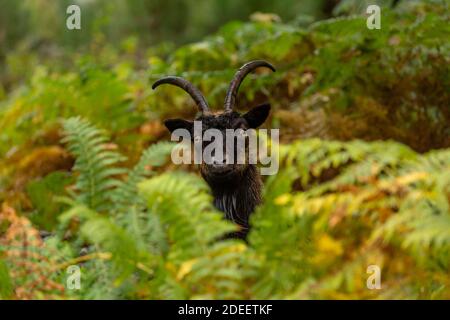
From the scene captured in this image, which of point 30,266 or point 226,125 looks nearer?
point 30,266

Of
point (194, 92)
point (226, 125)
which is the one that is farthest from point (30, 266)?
point (194, 92)

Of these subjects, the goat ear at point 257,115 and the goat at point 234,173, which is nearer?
the goat at point 234,173

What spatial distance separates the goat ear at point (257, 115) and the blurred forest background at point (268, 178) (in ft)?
1.32

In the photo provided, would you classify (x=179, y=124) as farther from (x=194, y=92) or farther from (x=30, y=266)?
(x=30, y=266)

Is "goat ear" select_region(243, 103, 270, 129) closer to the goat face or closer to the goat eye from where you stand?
the goat face

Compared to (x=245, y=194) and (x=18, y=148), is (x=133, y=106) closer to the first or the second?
(x=18, y=148)

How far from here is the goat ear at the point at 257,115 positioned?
19.0 feet

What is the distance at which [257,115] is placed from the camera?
19.2 ft

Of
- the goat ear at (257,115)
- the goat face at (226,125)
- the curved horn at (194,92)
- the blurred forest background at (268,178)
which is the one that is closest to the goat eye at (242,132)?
the goat face at (226,125)

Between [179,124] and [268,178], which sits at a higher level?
[179,124]

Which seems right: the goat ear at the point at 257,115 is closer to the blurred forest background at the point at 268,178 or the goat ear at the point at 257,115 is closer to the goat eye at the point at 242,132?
the goat eye at the point at 242,132

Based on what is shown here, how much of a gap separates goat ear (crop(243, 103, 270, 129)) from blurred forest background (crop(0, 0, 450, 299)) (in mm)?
404

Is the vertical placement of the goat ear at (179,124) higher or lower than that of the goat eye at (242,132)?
higher

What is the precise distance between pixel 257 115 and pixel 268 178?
182cm
